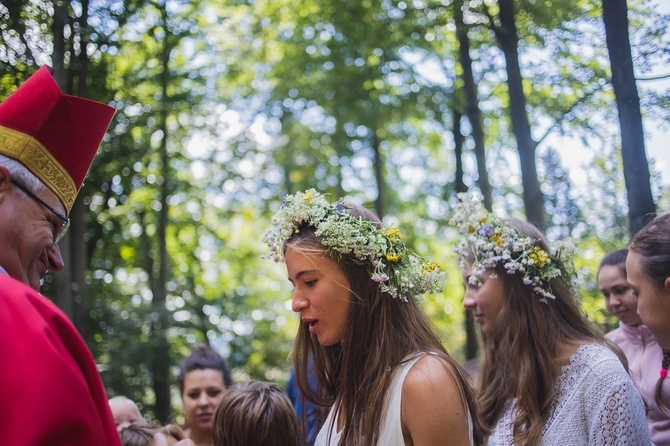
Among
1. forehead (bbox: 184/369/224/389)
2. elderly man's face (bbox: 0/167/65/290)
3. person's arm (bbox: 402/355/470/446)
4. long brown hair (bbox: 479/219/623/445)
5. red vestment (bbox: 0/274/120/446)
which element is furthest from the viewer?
forehead (bbox: 184/369/224/389)

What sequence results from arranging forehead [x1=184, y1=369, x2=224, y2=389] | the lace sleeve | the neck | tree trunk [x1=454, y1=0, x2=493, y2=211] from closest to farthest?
the lace sleeve < the neck < forehead [x1=184, y1=369, x2=224, y2=389] < tree trunk [x1=454, y1=0, x2=493, y2=211]

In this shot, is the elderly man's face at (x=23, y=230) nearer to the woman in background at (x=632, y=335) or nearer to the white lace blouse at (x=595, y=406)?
the white lace blouse at (x=595, y=406)

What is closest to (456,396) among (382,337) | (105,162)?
(382,337)

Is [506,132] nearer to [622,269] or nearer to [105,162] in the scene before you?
[622,269]

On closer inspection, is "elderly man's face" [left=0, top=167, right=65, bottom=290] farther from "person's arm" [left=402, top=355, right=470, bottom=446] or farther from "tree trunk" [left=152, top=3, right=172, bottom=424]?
"tree trunk" [left=152, top=3, right=172, bottom=424]

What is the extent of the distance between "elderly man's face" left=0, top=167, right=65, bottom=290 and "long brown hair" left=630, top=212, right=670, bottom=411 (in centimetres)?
221

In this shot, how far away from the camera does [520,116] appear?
16.2 ft

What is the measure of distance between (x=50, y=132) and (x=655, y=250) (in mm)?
2283

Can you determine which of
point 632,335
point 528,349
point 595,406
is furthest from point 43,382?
point 632,335

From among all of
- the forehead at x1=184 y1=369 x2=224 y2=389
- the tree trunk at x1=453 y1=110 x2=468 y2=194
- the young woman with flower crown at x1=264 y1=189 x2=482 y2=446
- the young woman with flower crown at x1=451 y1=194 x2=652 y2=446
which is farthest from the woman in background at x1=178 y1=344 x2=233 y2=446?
the tree trunk at x1=453 y1=110 x2=468 y2=194

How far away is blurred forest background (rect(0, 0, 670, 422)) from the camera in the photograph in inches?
161

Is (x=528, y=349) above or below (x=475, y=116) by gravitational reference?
below

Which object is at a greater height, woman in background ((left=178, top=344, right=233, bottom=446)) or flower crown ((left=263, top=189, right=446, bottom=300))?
flower crown ((left=263, top=189, right=446, bottom=300))

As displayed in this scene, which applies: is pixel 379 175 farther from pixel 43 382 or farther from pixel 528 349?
pixel 43 382
